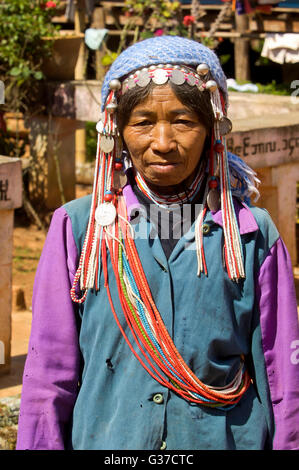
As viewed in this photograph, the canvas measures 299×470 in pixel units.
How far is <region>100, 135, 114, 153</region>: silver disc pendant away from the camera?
2.09 meters

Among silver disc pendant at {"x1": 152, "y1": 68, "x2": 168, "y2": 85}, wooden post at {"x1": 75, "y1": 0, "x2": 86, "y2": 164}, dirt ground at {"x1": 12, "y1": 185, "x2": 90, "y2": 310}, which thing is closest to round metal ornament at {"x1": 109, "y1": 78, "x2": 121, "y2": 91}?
silver disc pendant at {"x1": 152, "y1": 68, "x2": 168, "y2": 85}

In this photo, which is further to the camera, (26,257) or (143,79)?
(26,257)

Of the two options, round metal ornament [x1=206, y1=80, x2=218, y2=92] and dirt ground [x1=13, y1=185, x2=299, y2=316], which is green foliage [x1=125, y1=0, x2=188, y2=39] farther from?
round metal ornament [x1=206, y1=80, x2=218, y2=92]

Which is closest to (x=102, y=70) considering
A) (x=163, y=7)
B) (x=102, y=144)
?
(x=163, y=7)

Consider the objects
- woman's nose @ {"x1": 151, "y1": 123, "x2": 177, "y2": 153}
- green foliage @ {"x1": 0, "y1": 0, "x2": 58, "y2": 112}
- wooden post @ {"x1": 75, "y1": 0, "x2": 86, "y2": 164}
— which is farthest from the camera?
wooden post @ {"x1": 75, "y1": 0, "x2": 86, "y2": 164}

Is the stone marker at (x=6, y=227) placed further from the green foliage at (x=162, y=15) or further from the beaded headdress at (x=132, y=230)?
the green foliage at (x=162, y=15)

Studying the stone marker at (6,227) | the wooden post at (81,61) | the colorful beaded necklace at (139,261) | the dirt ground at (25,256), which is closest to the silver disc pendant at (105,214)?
the colorful beaded necklace at (139,261)

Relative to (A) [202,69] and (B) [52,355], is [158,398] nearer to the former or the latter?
(B) [52,355]

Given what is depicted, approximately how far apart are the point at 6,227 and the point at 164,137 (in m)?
3.11

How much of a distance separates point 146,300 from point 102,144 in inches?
17.4

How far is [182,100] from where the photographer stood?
6.50 ft

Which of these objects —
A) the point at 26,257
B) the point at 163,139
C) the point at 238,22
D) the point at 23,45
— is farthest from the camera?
the point at 238,22

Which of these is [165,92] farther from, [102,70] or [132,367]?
[102,70]

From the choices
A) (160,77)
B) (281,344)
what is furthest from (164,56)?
(281,344)
